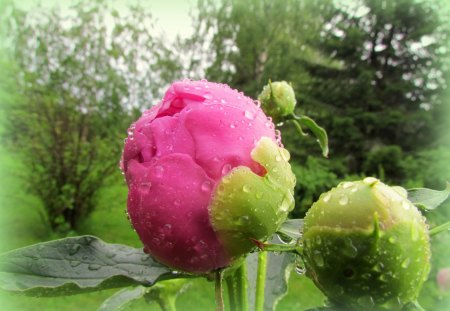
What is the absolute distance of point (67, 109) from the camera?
3197 mm

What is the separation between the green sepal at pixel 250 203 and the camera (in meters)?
0.30

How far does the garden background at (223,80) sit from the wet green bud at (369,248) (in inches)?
71.3

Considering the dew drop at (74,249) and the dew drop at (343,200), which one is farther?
the dew drop at (74,249)

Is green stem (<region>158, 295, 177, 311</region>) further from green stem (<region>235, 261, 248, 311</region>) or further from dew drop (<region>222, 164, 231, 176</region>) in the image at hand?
dew drop (<region>222, 164, 231, 176</region>)

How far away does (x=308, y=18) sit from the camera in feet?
18.7

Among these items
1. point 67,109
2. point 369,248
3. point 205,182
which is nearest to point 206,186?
point 205,182

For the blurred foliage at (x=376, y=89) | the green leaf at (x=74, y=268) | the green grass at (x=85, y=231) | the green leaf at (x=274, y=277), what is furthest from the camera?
the blurred foliage at (x=376, y=89)

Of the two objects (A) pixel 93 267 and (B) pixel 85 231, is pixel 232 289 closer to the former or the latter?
(A) pixel 93 267

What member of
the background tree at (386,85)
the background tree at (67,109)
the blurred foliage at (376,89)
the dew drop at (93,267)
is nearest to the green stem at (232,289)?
the dew drop at (93,267)

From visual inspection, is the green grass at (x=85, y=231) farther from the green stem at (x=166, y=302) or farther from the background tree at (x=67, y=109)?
the green stem at (x=166, y=302)

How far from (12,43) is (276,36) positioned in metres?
3.46

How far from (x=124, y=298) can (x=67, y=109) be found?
111 inches

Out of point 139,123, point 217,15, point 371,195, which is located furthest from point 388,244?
point 217,15

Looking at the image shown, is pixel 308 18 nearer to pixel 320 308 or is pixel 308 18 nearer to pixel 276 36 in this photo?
pixel 276 36
